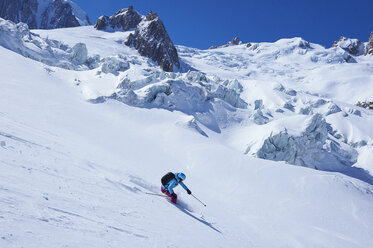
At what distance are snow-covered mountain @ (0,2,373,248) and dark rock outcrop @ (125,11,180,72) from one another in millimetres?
51946

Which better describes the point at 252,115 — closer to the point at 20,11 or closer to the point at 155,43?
the point at 155,43

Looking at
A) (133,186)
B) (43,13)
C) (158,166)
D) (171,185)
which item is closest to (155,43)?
(158,166)

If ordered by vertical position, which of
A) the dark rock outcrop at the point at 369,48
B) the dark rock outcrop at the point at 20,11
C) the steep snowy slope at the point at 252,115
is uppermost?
the dark rock outcrop at the point at 369,48

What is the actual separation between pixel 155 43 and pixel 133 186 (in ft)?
323

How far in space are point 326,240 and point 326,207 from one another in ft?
12.7

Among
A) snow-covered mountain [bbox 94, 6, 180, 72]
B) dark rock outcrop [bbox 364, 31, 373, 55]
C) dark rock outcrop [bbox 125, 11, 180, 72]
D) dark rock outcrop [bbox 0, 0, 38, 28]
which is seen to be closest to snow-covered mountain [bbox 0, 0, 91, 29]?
dark rock outcrop [bbox 0, 0, 38, 28]

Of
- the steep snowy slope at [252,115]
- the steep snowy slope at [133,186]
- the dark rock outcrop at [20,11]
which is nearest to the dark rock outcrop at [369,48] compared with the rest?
→ the steep snowy slope at [252,115]

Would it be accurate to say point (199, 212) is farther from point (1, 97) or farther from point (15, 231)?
point (1, 97)

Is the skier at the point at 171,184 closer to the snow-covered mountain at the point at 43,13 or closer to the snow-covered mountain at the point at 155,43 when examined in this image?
the snow-covered mountain at the point at 155,43

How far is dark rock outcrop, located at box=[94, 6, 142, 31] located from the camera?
4919 inches

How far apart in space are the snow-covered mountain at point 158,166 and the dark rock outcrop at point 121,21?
8204cm

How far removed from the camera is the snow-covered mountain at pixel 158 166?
4680mm

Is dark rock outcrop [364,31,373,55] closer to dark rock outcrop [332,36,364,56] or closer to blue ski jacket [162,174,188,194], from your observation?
dark rock outcrop [332,36,364,56]

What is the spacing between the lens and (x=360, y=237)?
11.9 metres
